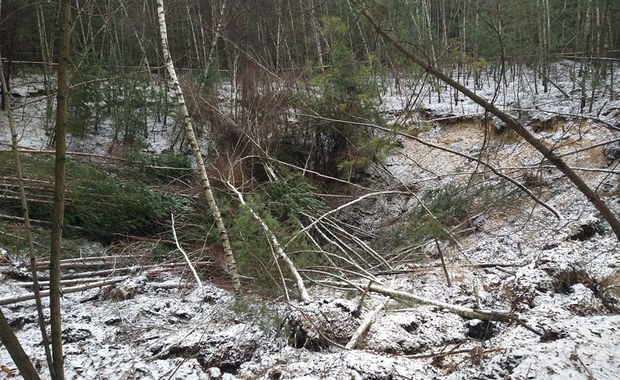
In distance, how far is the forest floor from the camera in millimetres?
2525

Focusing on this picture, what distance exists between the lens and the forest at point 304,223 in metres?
2.59

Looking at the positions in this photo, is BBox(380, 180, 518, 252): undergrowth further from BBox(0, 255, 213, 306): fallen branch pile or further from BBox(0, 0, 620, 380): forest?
BBox(0, 255, 213, 306): fallen branch pile

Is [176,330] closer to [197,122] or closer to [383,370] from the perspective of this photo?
[383,370]

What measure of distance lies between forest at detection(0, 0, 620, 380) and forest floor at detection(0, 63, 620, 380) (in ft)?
0.07

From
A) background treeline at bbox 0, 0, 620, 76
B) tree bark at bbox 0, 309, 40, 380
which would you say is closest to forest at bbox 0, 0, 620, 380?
tree bark at bbox 0, 309, 40, 380

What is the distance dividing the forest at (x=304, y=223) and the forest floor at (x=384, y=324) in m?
0.02

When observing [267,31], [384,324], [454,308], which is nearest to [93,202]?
Result: [384,324]

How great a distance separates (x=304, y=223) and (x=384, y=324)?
3.53 m

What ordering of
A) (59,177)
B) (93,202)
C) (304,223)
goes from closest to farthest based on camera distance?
(59,177)
(93,202)
(304,223)

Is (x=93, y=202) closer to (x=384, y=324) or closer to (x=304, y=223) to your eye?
(x=304, y=223)

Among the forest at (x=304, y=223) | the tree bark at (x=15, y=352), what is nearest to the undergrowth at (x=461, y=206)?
the forest at (x=304, y=223)

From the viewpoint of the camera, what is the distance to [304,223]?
6.79m

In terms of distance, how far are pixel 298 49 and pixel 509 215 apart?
969 centimetres

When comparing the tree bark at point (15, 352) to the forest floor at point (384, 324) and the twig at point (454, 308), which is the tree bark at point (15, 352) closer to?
the forest floor at point (384, 324)
